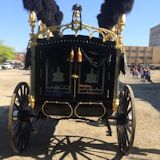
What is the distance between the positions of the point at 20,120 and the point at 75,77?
5.12ft

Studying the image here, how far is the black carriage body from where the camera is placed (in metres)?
8.60

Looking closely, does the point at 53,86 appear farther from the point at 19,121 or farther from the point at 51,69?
the point at 19,121

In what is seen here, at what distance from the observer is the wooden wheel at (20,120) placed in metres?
8.19

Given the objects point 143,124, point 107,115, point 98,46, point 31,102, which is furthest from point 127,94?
point 143,124

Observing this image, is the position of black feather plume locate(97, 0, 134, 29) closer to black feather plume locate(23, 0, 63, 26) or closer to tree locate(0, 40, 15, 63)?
black feather plume locate(23, 0, 63, 26)

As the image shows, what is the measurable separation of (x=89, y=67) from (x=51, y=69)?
829 millimetres

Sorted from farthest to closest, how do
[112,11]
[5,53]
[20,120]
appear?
[5,53]
[112,11]
[20,120]

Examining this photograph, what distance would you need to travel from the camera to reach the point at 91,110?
28.5 ft

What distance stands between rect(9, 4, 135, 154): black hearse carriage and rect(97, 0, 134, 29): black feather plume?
3.92 ft

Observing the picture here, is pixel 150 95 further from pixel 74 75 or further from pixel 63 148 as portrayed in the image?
pixel 74 75

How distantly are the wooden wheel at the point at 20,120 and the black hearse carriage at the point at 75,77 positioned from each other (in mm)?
24

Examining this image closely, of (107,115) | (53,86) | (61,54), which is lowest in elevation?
(107,115)

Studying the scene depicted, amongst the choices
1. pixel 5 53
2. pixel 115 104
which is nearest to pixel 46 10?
pixel 115 104

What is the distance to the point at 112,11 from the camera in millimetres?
10383
